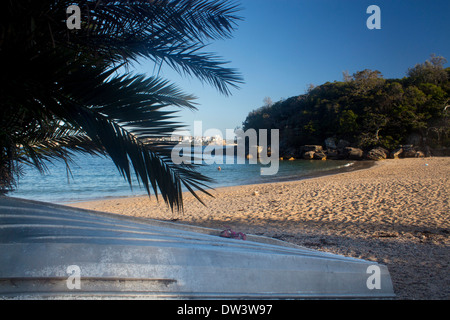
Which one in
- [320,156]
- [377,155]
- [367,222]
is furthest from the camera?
[320,156]

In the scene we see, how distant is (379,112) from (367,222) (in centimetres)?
4184

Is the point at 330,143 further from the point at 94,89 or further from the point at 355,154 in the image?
the point at 94,89

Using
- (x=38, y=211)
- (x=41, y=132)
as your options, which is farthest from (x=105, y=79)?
(x=41, y=132)

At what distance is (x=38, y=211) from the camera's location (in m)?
2.40

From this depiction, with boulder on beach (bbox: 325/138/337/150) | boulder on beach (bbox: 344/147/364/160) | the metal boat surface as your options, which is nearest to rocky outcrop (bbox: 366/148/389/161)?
boulder on beach (bbox: 344/147/364/160)

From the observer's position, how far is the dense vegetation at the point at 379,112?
125ft

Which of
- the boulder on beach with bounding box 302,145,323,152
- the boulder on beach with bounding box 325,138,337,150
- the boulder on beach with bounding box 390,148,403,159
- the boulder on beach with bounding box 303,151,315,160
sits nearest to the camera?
the boulder on beach with bounding box 390,148,403,159

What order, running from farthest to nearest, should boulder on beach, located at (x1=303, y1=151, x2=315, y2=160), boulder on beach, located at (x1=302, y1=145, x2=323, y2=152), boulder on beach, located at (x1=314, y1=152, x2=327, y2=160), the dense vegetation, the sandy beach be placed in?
boulder on beach, located at (x1=302, y1=145, x2=323, y2=152)
boulder on beach, located at (x1=303, y1=151, x2=315, y2=160)
boulder on beach, located at (x1=314, y1=152, x2=327, y2=160)
the dense vegetation
the sandy beach

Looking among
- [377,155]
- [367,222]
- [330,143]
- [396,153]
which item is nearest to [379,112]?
[330,143]

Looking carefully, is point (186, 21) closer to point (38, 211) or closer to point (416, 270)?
point (38, 211)

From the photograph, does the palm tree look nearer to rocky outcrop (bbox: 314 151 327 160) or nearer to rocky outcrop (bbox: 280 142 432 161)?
rocky outcrop (bbox: 280 142 432 161)

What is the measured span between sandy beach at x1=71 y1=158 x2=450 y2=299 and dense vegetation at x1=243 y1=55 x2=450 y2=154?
1247 inches

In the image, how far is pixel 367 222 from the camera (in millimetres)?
6797

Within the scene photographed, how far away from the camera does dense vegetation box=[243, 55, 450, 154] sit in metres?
38.2
